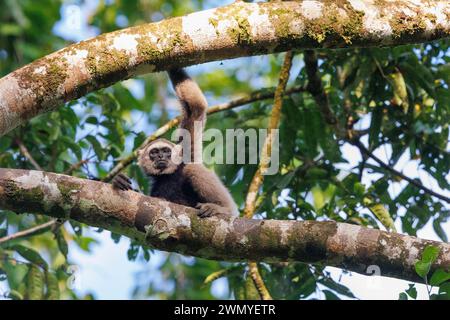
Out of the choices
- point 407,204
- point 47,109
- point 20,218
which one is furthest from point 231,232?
point 20,218

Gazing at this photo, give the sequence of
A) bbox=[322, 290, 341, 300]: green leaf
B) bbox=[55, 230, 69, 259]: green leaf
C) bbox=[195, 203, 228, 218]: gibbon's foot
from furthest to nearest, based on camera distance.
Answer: bbox=[55, 230, 69, 259]: green leaf → bbox=[322, 290, 341, 300]: green leaf → bbox=[195, 203, 228, 218]: gibbon's foot

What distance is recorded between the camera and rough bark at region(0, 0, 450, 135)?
5051mm

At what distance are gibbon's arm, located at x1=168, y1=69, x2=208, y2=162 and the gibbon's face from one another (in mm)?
222

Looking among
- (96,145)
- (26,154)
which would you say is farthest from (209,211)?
(26,154)

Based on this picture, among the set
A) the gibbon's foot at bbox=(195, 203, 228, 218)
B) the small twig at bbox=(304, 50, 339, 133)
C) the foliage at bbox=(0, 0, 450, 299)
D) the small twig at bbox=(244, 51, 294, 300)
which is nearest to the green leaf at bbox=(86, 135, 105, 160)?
the foliage at bbox=(0, 0, 450, 299)

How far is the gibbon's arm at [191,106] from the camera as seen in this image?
24.2 ft

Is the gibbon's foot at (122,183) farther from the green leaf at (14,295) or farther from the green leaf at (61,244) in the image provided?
the green leaf at (14,295)

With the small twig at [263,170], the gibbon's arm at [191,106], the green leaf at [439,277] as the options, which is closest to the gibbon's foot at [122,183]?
the small twig at [263,170]

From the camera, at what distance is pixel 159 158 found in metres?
8.16

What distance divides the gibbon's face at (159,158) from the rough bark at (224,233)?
2.46 meters

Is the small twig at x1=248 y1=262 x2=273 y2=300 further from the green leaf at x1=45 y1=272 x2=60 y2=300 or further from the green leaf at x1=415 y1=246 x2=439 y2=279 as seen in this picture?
the green leaf at x1=45 y1=272 x2=60 y2=300

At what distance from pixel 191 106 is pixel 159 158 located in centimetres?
89

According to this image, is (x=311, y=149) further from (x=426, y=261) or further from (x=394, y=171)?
(x=426, y=261)

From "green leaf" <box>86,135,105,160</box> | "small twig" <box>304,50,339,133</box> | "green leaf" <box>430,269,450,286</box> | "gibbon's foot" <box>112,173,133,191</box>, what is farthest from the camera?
"green leaf" <box>86,135,105,160</box>
